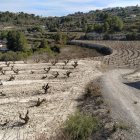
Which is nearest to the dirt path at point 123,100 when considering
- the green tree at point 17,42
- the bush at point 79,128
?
the bush at point 79,128

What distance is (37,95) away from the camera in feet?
109

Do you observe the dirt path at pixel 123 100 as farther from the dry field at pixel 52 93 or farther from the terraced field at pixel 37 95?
the terraced field at pixel 37 95

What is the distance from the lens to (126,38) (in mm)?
93812

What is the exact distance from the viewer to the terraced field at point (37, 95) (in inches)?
997

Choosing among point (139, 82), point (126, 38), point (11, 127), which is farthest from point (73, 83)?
point (126, 38)

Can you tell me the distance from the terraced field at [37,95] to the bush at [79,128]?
75.7 inches

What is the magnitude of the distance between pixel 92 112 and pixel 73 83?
1070 cm

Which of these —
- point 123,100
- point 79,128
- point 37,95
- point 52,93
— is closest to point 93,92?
point 123,100

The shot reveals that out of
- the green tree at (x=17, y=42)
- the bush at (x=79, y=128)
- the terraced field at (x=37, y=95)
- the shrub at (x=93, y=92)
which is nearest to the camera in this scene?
the bush at (x=79, y=128)

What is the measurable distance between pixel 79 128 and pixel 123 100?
9741 mm

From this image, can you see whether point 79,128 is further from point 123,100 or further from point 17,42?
point 17,42

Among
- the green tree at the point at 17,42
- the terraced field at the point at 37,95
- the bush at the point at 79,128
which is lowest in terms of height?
the green tree at the point at 17,42

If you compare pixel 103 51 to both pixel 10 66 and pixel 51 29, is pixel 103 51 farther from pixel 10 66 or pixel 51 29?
pixel 51 29

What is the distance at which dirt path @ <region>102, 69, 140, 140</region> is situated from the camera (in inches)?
964
